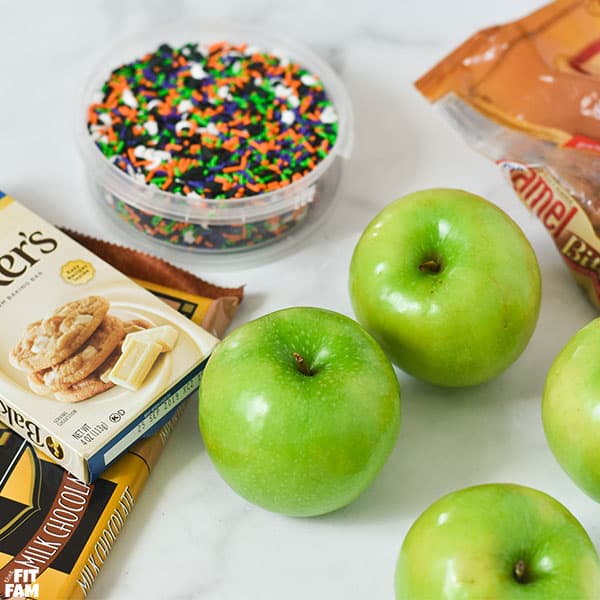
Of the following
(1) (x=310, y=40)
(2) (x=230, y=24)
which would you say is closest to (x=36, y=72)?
(2) (x=230, y=24)

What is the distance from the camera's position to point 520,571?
2.39 ft

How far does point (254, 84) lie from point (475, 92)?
0.85 ft

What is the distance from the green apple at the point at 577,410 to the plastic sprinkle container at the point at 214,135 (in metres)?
0.35

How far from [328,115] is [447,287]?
35cm

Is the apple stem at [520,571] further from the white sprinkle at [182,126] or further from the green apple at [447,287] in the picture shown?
the white sprinkle at [182,126]

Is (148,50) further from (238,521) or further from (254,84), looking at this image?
(238,521)

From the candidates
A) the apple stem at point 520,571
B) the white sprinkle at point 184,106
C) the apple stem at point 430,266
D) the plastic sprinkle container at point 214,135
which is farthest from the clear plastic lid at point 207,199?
the apple stem at point 520,571

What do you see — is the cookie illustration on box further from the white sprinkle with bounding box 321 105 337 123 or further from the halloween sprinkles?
the white sprinkle with bounding box 321 105 337 123

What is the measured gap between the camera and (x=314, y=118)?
44.9 inches

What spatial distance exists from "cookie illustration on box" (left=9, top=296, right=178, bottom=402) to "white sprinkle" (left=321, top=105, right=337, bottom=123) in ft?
1.11

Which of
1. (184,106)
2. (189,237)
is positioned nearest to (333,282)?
(189,237)

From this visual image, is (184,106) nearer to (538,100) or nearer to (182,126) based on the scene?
(182,126)

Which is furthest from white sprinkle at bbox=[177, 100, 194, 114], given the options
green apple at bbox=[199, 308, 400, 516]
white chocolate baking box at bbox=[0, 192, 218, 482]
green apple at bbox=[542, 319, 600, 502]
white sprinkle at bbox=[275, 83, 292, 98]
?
green apple at bbox=[542, 319, 600, 502]

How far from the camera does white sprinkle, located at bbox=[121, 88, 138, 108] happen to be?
1.14 m
